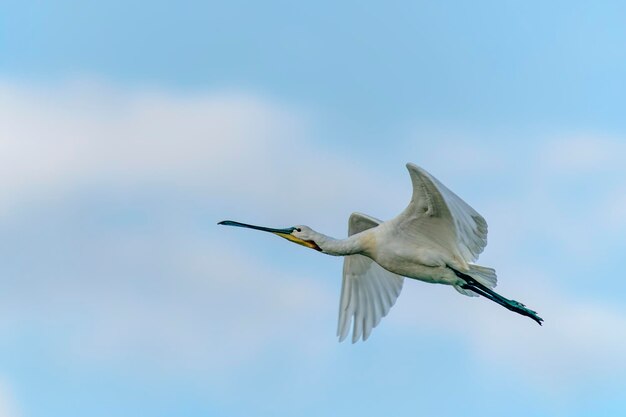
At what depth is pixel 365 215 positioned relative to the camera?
76.3ft

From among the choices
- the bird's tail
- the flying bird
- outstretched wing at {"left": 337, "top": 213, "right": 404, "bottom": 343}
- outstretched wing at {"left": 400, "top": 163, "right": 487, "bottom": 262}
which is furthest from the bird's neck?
outstretched wing at {"left": 337, "top": 213, "right": 404, "bottom": 343}

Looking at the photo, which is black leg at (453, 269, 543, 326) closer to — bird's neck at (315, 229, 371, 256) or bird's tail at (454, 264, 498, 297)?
bird's tail at (454, 264, 498, 297)

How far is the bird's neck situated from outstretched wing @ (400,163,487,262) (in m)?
0.80

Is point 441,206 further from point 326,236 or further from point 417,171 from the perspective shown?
point 326,236

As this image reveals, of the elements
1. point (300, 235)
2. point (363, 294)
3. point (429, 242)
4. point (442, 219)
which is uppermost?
point (442, 219)

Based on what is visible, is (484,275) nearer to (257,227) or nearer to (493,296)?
(493,296)

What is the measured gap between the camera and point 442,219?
805 inches

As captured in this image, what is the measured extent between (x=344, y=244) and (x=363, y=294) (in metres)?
2.45

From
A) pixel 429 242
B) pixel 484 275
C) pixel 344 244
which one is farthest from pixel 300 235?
pixel 484 275

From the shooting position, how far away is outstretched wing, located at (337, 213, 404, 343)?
23641 millimetres

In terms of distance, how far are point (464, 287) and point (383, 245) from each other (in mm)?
1315

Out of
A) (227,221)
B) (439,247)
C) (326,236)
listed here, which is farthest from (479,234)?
(227,221)

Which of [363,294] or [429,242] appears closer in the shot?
[429,242]

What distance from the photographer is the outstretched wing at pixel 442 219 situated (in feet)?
64.3
